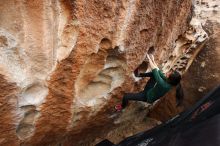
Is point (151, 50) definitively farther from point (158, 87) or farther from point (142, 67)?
point (158, 87)

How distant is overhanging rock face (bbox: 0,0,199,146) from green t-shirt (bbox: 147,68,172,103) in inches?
7.6

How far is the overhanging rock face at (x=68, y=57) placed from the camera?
125 inches

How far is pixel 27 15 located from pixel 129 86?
1.43m

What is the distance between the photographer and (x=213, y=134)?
3.32 m

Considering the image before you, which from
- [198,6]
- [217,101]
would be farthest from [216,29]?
[217,101]

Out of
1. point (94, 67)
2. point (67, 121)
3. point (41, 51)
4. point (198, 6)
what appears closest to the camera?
point (41, 51)

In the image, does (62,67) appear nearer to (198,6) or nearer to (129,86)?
(129,86)

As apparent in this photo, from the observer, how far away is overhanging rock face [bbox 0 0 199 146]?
3178 mm

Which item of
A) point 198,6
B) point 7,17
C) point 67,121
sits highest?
point 198,6

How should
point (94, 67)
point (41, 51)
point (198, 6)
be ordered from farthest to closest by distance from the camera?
point (198, 6) → point (94, 67) → point (41, 51)

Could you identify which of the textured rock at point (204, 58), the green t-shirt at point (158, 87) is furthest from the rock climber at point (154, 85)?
the textured rock at point (204, 58)

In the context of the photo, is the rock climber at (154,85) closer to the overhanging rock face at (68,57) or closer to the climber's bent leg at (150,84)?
the climber's bent leg at (150,84)

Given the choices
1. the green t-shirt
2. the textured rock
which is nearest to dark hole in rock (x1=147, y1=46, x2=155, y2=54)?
the green t-shirt

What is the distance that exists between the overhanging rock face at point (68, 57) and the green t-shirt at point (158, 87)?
0.63 ft
